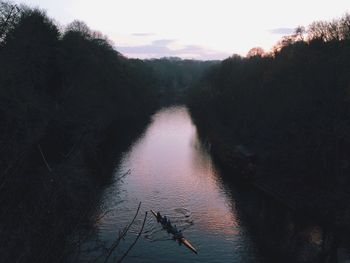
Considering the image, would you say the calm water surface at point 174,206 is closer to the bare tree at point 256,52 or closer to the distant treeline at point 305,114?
the distant treeline at point 305,114

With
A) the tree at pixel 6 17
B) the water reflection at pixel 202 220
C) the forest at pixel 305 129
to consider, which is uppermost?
the tree at pixel 6 17

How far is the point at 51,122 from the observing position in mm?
19078

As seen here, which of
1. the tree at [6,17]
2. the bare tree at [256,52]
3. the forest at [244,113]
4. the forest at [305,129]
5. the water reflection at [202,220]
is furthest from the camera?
the bare tree at [256,52]

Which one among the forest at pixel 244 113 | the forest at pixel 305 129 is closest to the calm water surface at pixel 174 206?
the forest at pixel 244 113

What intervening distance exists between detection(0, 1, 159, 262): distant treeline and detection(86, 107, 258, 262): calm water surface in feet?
11.7

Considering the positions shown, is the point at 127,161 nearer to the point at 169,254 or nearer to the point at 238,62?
the point at 169,254

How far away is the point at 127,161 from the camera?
5216 cm

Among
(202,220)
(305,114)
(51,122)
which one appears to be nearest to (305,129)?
(305,114)

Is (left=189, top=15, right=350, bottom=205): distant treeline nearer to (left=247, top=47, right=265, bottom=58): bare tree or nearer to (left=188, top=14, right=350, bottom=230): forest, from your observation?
(left=188, top=14, right=350, bottom=230): forest

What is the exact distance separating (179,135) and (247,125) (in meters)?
17.3

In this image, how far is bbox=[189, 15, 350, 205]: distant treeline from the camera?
3650cm

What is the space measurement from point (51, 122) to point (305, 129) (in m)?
27.0

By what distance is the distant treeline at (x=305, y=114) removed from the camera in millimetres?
36500

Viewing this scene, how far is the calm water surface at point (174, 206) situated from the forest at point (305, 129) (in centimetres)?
577
